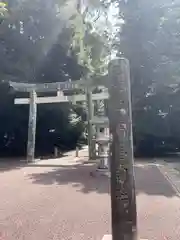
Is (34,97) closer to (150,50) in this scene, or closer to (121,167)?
(150,50)

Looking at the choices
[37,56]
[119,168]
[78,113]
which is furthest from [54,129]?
[119,168]

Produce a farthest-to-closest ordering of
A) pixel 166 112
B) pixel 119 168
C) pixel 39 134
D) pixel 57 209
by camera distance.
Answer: pixel 39 134
pixel 166 112
pixel 57 209
pixel 119 168

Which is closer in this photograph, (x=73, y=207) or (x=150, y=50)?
(x=73, y=207)

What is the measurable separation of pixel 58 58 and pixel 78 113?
481 cm

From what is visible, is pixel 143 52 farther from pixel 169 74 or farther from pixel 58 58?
pixel 58 58

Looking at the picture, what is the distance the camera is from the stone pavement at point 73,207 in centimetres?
516

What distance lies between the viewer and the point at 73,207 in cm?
678

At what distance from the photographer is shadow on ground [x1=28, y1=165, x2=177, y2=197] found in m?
8.51

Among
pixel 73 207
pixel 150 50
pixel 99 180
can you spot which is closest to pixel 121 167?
pixel 73 207

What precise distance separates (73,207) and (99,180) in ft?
11.2

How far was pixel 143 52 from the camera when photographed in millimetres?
17000

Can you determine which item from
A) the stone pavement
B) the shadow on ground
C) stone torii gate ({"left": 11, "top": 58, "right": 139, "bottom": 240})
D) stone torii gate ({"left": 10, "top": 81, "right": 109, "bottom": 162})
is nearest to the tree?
stone torii gate ({"left": 10, "top": 81, "right": 109, "bottom": 162})

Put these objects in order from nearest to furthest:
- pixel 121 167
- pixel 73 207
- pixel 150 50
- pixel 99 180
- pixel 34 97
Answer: pixel 121 167
pixel 73 207
pixel 99 180
pixel 34 97
pixel 150 50

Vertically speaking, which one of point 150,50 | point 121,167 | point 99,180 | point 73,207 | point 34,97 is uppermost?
point 150,50
